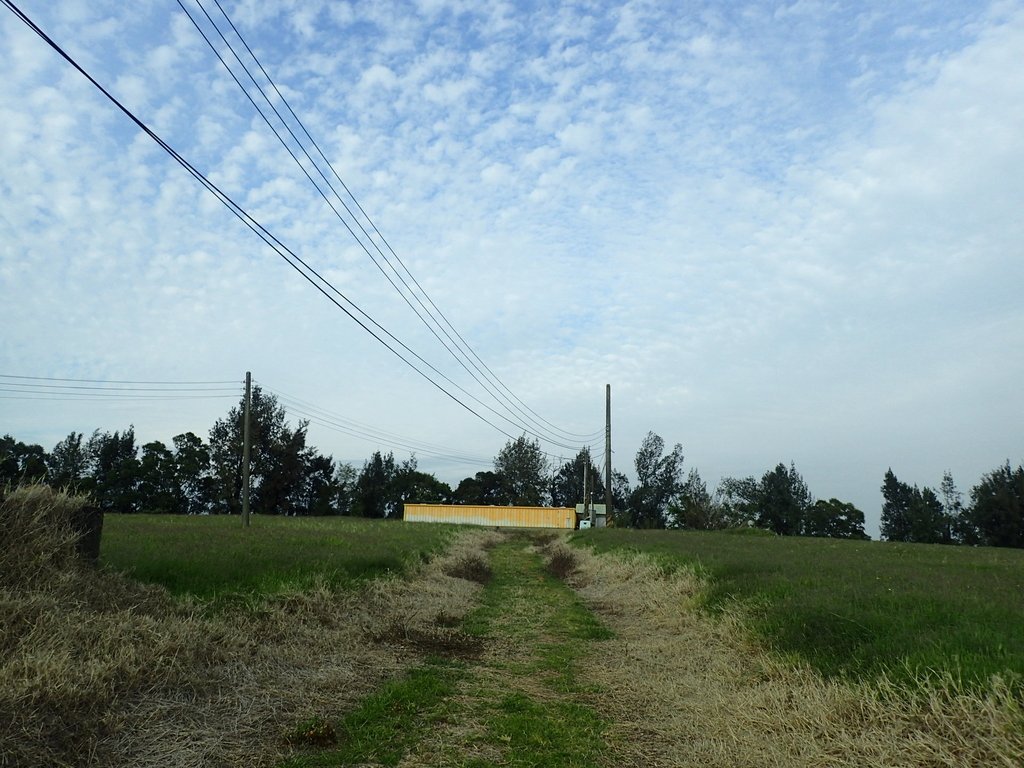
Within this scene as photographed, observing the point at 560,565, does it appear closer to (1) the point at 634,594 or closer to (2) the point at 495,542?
(1) the point at 634,594

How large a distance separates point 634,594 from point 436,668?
24.8 feet

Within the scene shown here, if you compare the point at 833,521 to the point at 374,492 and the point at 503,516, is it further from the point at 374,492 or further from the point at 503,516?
the point at 374,492

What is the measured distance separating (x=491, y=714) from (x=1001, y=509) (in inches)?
2867

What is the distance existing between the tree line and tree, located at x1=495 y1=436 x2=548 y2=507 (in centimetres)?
14

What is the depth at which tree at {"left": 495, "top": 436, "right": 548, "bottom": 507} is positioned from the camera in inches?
3644

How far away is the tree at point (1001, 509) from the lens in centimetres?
6181

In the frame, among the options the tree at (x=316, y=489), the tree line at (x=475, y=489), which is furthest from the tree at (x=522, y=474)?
the tree at (x=316, y=489)

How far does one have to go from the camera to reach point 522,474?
9350 cm

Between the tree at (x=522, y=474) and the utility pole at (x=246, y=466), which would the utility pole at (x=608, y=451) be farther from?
the tree at (x=522, y=474)

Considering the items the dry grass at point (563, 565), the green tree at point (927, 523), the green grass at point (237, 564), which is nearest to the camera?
the green grass at point (237, 564)

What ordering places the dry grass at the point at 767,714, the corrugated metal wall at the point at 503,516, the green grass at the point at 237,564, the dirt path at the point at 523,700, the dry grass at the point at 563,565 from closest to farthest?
the dry grass at the point at 767,714
the dirt path at the point at 523,700
the green grass at the point at 237,564
the dry grass at the point at 563,565
the corrugated metal wall at the point at 503,516

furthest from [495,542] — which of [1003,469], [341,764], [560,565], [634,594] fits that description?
[1003,469]

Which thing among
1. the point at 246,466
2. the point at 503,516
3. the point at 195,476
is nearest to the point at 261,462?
the point at 195,476

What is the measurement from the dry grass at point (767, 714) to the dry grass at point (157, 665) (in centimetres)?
289
